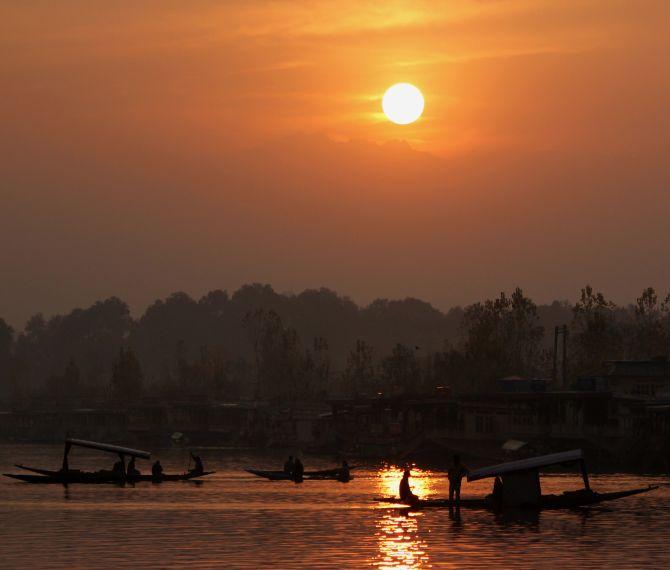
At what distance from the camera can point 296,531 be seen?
6081 centimetres

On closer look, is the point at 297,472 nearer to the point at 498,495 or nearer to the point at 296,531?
the point at 498,495

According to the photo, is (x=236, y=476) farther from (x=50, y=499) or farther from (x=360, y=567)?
(x=360, y=567)

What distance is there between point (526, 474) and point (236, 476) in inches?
1765

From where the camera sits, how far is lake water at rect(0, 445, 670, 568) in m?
50.5

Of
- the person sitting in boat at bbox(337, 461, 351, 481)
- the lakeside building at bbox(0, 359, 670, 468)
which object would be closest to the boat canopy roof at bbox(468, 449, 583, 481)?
the person sitting in boat at bbox(337, 461, 351, 481)

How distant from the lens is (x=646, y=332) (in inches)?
7800

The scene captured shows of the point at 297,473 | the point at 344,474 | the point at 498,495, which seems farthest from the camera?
the point at 344,474

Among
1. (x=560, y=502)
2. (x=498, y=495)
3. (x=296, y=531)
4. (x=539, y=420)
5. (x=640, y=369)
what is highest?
(x=640, y=369)

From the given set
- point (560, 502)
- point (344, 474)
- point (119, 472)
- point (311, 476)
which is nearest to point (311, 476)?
point (311, 476)

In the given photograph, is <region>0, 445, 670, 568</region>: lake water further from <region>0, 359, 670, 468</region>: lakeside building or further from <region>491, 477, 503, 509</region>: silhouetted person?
<region>0, 359, 670, 468</region>: lakeside building

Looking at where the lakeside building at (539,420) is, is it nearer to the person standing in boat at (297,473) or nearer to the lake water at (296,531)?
the person standing in boat at (297,473)

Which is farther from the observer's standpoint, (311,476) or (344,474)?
(311,476)

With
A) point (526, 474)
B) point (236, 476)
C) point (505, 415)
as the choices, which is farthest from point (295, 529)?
point (505, 415)

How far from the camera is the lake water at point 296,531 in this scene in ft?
166
